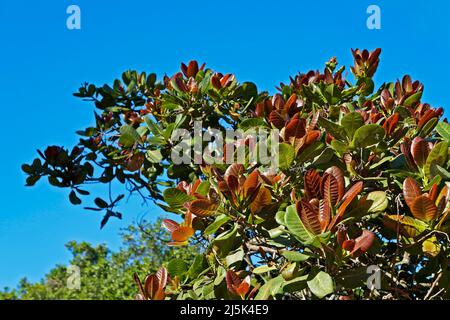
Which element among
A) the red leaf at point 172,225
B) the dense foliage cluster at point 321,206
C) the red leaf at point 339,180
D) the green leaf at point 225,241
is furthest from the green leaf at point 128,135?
the red leaf at point 339,180

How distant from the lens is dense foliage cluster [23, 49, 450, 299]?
148 centimetres

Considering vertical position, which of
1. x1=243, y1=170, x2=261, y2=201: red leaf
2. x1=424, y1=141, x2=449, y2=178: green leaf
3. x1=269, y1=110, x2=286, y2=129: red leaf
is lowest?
x1=243, y1=170, x2=261, y2=201: red leaf

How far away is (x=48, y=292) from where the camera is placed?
10328 mm

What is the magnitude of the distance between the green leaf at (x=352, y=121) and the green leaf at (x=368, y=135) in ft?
0.08

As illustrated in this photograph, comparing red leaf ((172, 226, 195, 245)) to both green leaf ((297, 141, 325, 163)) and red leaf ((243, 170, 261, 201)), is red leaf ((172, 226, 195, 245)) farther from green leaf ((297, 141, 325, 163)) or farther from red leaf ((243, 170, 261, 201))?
green leaf ((297, 141, 325, 163))

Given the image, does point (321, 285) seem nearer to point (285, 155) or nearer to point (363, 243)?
point (363, 243)

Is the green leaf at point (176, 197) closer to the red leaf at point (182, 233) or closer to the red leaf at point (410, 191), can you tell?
the red leaf at point (182, 233)

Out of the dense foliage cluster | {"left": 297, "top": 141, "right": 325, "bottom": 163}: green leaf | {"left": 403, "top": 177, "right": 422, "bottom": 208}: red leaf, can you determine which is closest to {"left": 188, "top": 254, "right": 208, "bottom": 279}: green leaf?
the dense foliage cluster

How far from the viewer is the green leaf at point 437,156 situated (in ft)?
5.37

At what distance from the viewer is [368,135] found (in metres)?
1.73

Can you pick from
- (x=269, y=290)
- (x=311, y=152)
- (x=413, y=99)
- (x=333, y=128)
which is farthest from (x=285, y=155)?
(x=413, y=99)
